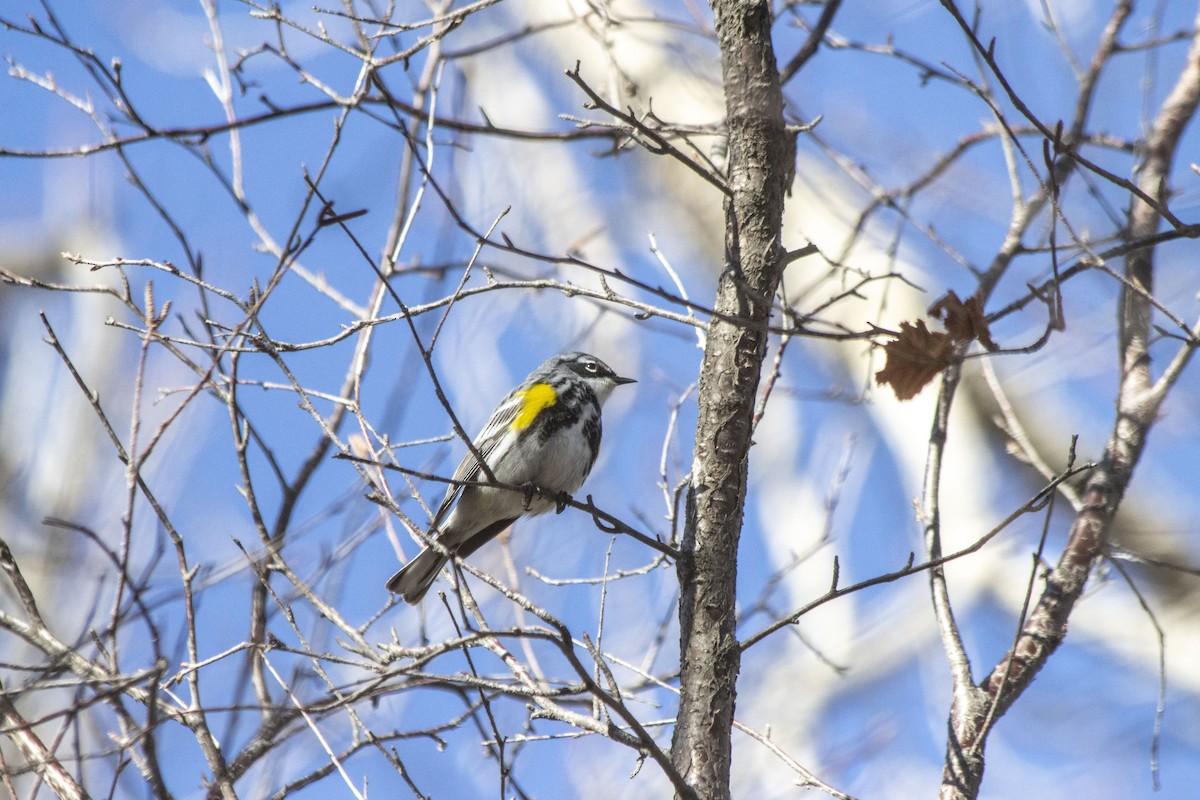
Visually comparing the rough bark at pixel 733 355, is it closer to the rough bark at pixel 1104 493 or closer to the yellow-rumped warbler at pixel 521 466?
the rough bark at pixel 1104 493

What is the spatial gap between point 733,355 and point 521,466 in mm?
2298

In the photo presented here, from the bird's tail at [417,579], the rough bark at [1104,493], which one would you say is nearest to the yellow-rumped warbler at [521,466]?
the bird's tail at [417,579]

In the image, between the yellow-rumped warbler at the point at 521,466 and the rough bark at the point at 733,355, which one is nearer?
the rough bark at the point at 733,355

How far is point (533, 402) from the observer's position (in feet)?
18.1

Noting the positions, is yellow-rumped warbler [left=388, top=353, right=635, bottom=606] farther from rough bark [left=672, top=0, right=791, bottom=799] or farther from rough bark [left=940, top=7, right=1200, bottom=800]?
rough bark [left=940, top=7, right=1200, bottom=800]

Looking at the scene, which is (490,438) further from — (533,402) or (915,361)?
(915,361)

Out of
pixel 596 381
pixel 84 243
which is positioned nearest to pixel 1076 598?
pixel 596 381

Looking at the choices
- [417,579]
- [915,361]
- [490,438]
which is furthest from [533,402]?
[915,361]

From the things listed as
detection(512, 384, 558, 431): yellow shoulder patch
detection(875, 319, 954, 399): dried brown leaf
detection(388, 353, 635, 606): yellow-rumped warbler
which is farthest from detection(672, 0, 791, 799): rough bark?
detection(512, 384, 558, 431): yellow shoulder patch

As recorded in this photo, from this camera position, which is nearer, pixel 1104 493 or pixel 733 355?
pixel 733 355

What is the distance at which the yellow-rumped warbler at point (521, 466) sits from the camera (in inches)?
204

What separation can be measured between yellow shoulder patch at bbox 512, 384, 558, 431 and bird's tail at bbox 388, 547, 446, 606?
79 centimetres

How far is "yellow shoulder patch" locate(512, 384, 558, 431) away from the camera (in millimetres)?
5395

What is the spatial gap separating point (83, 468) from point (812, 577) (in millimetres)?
5857
